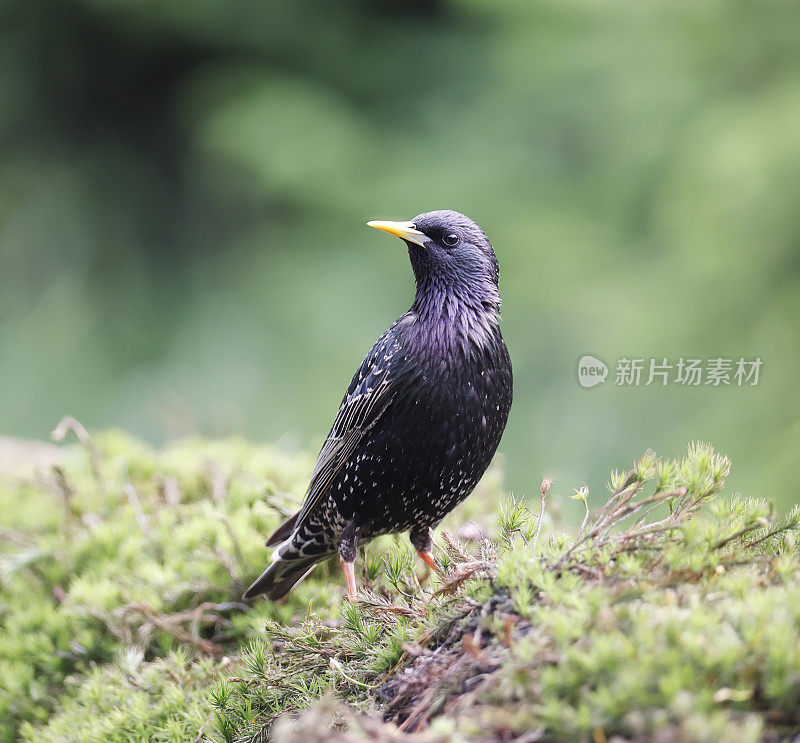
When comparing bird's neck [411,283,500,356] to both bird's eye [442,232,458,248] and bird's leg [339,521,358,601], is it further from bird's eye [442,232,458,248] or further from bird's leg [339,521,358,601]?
bird's leg [339,521,358,601]

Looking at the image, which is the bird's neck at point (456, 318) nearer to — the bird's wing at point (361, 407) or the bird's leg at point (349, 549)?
the bird's wing at point (361, 407)

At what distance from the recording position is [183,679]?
2633mm

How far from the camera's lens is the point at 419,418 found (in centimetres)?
271

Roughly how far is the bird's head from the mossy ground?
0.83 m

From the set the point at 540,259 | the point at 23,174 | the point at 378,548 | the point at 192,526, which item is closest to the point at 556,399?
the point at 540,259

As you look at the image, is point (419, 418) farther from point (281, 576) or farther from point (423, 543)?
point (281, 576)

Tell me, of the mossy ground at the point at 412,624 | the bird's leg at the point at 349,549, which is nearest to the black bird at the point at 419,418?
the bird's leg at the point at 349,549

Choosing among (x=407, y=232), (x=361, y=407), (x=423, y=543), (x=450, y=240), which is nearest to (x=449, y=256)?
(x=450, y=240)

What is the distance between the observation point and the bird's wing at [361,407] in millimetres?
2787

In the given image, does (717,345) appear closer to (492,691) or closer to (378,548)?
(378,548)

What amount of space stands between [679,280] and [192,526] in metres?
3.18

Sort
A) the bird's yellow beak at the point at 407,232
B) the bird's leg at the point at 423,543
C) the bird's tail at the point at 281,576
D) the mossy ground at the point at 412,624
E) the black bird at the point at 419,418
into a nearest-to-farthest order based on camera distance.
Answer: the mossy ground at the point at 412,624 → the black bird at the point at 419,418 → the bird's yellow beak at the point at 407,232 → the bird's tail at the point at 281,576 → the bird's leg at the point at 423,543

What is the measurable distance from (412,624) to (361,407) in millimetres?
978

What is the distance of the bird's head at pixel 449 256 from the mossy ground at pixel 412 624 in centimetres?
83
